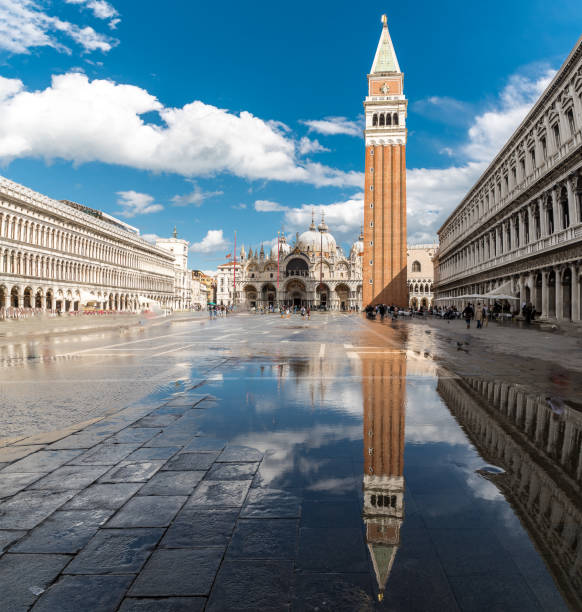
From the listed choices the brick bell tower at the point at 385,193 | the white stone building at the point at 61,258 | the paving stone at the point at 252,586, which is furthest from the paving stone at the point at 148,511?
the brick bell tower at the point at 385,193

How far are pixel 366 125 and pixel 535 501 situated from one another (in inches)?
3125

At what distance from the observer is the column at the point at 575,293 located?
25.2 metres

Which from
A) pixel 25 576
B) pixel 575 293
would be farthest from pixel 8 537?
pixel 575 293

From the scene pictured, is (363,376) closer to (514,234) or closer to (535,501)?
(535,501)

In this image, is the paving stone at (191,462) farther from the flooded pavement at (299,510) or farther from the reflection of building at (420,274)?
the reflection of building at (420,274)

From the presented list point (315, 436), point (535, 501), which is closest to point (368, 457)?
point (315, 436)

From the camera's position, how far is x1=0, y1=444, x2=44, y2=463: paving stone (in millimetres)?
4373

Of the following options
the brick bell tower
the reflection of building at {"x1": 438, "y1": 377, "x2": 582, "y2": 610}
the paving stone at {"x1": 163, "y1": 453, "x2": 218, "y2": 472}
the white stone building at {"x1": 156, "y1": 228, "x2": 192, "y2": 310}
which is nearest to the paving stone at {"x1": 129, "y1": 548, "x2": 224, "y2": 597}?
Result: the paving stone at {"x1": 163, "y1": 453, "x2": 218, "y2": 472}

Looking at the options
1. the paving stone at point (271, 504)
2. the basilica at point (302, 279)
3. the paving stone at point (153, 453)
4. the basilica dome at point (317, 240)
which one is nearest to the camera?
the paving stone at point (271, 504)

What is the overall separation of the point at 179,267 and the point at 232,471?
126m

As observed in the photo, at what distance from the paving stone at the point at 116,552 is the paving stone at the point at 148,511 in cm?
10

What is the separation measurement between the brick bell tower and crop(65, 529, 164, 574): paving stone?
72853mm

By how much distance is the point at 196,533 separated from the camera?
284cm

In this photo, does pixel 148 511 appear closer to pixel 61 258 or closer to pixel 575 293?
pixel 575 293
